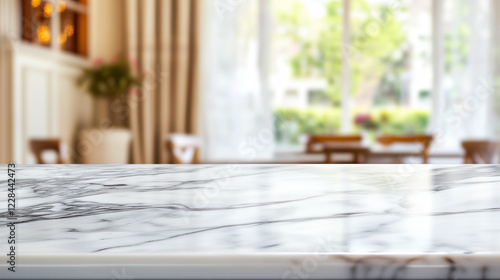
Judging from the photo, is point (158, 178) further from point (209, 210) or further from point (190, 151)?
point (190, 151)

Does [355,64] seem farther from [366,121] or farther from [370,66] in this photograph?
[366,121]

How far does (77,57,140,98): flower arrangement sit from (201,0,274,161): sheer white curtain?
739 millimetres

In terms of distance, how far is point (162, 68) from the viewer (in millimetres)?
5383

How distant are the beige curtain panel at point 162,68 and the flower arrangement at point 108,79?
0.85 feet

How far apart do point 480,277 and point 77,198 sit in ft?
1.53

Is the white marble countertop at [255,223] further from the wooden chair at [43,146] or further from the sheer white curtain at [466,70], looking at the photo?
the sheer white curtain at [466,70]

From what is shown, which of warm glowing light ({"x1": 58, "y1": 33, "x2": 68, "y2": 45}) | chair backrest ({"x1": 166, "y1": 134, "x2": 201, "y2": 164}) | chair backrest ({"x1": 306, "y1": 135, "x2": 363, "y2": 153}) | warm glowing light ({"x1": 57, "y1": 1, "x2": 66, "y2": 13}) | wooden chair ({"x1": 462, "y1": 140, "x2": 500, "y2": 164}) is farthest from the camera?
warm glowing light ({"x1": 58, "y1": 33, "x2": 68, "y2": 45})

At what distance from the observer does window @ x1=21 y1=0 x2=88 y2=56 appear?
442 cm

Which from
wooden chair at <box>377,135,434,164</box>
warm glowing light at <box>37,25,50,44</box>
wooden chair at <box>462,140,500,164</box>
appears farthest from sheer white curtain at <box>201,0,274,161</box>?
wooden chair at <box>462,140,500,164</box>

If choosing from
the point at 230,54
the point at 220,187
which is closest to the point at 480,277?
the point at 220,187

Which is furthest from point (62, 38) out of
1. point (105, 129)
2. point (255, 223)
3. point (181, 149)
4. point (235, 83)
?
point (255, 223)

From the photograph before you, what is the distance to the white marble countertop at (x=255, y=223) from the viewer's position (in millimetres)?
474

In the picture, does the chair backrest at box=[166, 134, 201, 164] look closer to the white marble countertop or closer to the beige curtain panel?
the beige curtain panel

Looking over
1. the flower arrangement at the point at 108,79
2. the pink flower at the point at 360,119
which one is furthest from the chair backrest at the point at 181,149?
the pink flower at the point at 360,119
